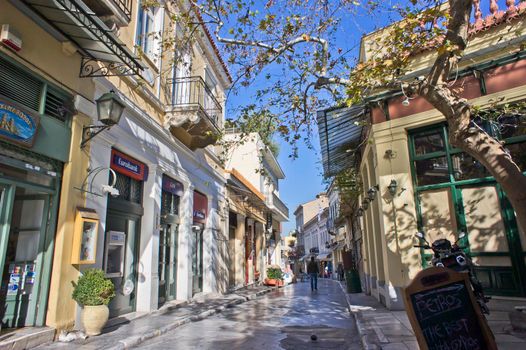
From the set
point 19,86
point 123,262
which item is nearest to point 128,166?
point 123,262

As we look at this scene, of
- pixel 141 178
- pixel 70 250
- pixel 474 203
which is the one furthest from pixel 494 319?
pixel 141 178

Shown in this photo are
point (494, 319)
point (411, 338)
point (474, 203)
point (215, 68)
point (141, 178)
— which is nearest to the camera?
point (411, 338)

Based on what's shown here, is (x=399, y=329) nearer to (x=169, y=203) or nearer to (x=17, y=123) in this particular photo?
(x=17, y=123)

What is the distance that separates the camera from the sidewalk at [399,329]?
214 inches

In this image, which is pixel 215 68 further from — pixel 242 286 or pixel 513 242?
pixel 513 242

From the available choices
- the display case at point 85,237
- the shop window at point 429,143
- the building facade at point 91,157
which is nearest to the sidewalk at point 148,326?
the building facade at point 91,157

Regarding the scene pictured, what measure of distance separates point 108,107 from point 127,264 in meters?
4.21

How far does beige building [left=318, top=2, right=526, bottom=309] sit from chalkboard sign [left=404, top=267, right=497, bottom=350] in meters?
4.43

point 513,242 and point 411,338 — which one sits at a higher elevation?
point 513,242

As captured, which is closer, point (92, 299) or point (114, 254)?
point (92, 299)

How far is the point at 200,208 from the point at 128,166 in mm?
5411

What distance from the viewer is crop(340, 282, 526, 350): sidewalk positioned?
214 inches

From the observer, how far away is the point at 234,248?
1956cm

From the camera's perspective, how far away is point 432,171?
920 centimetres
